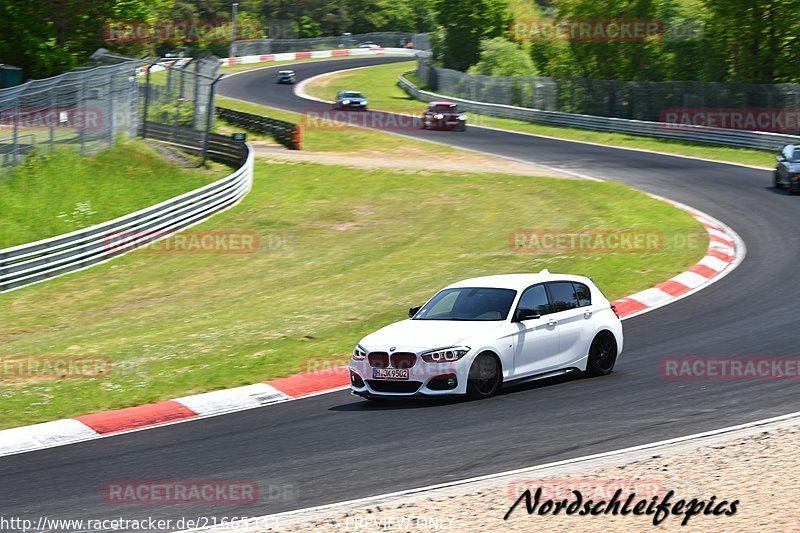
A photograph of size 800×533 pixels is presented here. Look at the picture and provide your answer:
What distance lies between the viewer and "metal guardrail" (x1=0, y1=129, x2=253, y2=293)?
23688 mm

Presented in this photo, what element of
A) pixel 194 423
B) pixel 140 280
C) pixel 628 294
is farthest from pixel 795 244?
pixel 194 423

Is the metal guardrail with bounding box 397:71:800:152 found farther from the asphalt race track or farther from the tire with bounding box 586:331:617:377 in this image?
the tire with bounding box 586:331:617:377

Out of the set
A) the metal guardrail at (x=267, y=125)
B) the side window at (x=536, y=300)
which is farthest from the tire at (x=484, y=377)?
the metal guardrail at (x=267, y=125)

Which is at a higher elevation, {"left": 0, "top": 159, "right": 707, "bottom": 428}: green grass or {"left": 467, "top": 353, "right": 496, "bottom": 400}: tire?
{"left": 467, "top": 353, "right": 496, "bottom": 400}: tire

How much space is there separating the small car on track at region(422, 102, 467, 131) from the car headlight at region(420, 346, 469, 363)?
132 feet

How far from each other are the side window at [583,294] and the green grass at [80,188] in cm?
1653

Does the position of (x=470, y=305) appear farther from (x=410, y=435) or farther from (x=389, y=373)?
(x=410, y=435)

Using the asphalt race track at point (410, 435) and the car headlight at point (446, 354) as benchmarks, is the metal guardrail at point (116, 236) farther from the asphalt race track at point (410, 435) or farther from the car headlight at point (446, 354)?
the car headlight at point (446, 354)

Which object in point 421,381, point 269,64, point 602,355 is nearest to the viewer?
point 421,381

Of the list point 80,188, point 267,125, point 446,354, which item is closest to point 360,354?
point 446,354

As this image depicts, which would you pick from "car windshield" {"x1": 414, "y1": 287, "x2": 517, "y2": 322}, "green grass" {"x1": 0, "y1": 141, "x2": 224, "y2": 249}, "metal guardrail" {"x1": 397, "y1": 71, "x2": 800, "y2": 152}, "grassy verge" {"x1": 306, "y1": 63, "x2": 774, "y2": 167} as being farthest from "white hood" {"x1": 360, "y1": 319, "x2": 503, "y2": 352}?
"metal guardrail" {"x1": 397, "y1": 71, "x2": 800, "y2": 152}

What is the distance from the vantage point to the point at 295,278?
23.0 m

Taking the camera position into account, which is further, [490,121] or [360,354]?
[490,121]

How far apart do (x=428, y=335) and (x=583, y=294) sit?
2.44 metres
